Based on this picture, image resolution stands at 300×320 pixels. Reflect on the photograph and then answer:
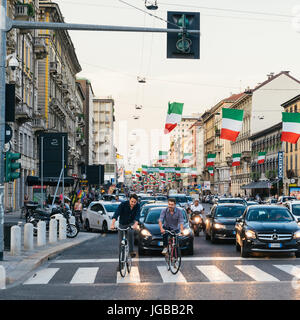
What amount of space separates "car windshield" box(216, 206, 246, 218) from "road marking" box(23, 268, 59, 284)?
10.0m

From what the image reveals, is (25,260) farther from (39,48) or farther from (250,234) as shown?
(39,48)

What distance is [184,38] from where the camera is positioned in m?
14.3

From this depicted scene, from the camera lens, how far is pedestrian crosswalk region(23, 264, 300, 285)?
41.7ft

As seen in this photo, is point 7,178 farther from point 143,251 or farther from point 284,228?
point 284,228

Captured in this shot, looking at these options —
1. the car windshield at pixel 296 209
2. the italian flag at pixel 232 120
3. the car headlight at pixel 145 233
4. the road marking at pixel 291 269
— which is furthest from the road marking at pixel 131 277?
the italian flag at pixel 232 120

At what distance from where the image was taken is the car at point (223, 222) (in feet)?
74.2

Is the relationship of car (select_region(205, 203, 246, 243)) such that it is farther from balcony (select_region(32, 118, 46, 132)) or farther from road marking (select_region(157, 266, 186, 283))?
balcony (select_region(32, 118, 46, 132))

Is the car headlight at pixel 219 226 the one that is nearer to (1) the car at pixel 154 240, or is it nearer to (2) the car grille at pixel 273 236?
(1) the car at pixel 154 240

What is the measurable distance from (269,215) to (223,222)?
14.8 feet

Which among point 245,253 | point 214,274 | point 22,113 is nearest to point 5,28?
point 214,274


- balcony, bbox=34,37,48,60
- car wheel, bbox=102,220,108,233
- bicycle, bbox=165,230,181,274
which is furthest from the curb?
balcony, bbox=34,37,48,60

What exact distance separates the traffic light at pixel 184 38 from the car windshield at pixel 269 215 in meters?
6.03

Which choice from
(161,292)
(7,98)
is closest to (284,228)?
(161,292)

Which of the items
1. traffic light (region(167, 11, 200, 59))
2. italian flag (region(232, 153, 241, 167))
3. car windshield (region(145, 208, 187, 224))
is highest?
traffic light (region(167, 11, 200, 59))
